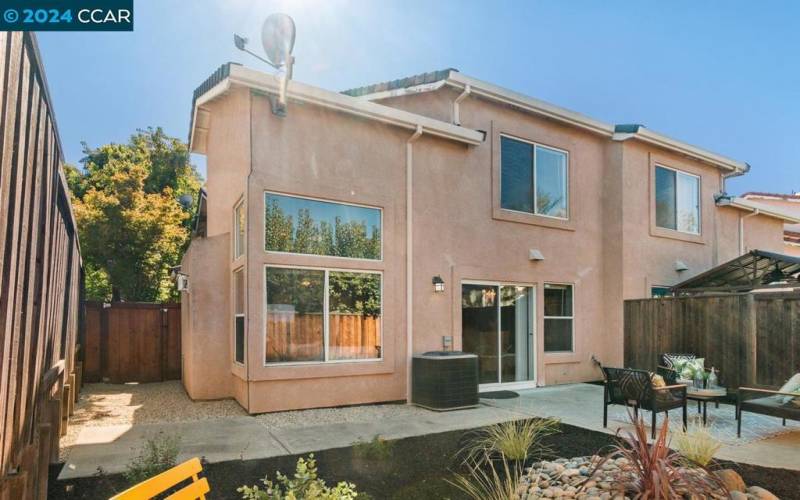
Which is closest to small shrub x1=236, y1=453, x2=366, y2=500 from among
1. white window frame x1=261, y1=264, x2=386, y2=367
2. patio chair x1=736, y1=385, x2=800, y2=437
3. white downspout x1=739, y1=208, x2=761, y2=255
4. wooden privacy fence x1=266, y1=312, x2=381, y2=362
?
white window frame x1=261, y1=264, x2=386, y2=367

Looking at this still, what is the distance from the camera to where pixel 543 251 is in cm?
1140

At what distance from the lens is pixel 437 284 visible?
379 inches

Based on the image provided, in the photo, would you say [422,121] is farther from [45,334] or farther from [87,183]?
[87,183]

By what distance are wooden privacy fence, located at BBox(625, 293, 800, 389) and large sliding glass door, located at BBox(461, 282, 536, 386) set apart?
9.29 feet

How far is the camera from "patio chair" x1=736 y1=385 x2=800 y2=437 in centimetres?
645

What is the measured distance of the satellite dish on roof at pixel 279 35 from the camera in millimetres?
6812

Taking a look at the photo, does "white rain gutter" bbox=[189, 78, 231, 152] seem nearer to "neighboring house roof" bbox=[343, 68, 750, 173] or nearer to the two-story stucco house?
the two-story stucco house

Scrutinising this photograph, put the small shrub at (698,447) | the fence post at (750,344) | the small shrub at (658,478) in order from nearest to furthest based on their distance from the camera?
1. the small shrub at (658,478)
2. the small shrub at (698,447)
3. the fence post at (750,344)

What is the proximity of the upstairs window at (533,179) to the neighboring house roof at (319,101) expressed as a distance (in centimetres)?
117

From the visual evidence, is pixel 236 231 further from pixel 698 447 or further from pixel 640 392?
pixel 698 447

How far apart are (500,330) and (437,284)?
207 centimetres

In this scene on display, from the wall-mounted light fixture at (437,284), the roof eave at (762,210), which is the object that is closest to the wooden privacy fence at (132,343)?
the wall-mounted light fixture at (437,284)

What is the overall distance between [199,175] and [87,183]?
14.9ft

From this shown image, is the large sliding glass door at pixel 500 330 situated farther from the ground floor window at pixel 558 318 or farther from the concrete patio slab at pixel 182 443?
the concrete patio slab at pixel 182 443
